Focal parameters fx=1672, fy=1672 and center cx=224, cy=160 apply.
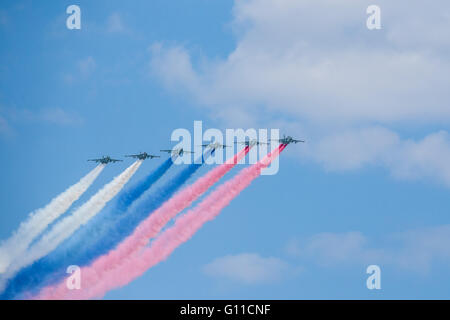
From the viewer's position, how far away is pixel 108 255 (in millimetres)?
185500

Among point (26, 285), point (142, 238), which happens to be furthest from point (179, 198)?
point (26, 285)

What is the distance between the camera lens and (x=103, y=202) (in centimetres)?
19025
